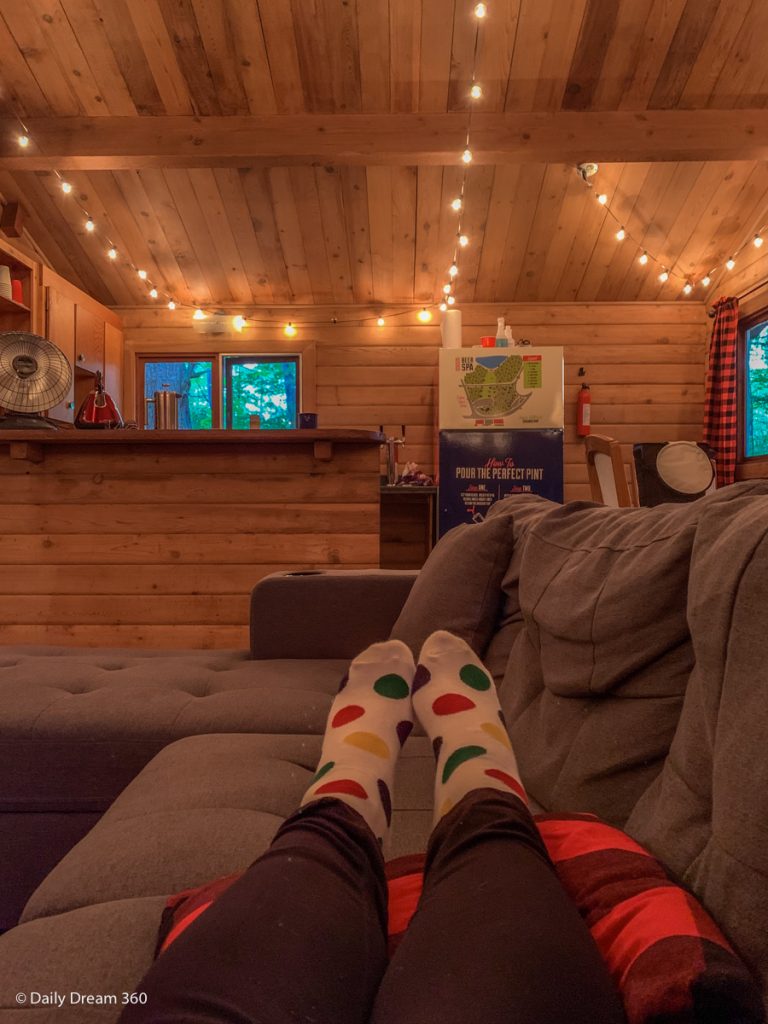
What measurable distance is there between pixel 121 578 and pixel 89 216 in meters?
2.84

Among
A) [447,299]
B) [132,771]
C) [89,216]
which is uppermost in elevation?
[89,216]

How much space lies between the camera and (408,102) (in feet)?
12.1

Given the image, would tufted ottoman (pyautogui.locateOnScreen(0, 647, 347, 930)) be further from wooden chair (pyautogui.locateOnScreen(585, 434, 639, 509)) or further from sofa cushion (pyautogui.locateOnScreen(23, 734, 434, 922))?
wooden chair (pyautogui.locateOnScreen(585, 434, 639, 509))

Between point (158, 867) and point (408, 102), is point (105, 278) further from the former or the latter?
point (158, 867)

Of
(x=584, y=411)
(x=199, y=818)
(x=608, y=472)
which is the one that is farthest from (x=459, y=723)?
(x=584, y=411)

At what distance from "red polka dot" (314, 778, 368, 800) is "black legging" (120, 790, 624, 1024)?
0.54ft

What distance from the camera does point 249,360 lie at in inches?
211

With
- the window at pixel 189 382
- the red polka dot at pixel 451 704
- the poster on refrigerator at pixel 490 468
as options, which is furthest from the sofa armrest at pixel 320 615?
the window at pixel 189 382

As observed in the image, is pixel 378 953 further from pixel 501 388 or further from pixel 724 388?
pixel 724 388

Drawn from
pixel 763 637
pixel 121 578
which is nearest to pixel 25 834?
pixel 763 637

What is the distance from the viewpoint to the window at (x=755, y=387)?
14.7ft

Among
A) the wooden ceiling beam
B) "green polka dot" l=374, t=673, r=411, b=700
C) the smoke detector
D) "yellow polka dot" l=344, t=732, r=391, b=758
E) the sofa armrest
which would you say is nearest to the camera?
"yellow polka dot" l=344, t=732, r=391, b=758

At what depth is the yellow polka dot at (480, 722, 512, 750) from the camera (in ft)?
3.14

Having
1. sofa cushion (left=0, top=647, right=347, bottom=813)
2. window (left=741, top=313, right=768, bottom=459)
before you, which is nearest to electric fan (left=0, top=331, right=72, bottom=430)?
sofa cushion (left=0, top=647, right=347, bottom=813)
